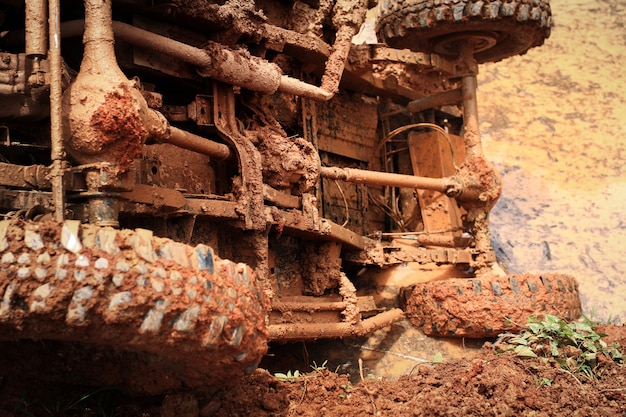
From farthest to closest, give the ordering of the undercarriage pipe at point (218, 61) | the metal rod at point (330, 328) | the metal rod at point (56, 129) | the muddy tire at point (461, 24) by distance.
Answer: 1. the muddy tire at point (461, 24)
2. the metal rod at point (330, 328)
3. the undercarriage pipe at point (218, 61)
4. the metal rod at point (56, 129)

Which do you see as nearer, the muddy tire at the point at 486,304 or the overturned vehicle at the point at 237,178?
the overturned vehicle at the point at 237,178

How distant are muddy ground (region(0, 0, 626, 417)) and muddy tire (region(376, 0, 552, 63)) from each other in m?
1.98

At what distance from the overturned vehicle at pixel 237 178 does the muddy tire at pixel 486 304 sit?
0.02 meters

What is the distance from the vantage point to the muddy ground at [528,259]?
144 inches

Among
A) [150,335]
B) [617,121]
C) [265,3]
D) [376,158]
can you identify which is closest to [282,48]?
[265,3]

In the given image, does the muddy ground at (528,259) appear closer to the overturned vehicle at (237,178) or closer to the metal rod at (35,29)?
the overturned vehicle at (237,178)

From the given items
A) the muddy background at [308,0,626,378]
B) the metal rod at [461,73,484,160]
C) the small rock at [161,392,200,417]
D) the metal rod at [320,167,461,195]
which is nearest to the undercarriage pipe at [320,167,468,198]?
the metal rod at [320,167,461,195]

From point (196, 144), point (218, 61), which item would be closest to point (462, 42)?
point (218, 61)

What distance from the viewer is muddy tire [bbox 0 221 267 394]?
8.00 feet

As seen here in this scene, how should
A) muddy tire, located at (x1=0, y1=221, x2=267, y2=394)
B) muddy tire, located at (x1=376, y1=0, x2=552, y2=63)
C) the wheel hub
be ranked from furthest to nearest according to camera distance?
the wheel hub
muddy tire, located at (x1=376, y1=0, x2=552, y2=63)
muddy tire, located at (x1=0, y1=221, x2=267, y2=394)

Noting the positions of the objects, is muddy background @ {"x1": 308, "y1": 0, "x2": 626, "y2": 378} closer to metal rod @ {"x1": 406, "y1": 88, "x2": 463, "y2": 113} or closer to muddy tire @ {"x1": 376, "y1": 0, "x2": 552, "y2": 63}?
metal rod @ {"x1": 406, "y1": 88, "x2": 463, "y2": 113}

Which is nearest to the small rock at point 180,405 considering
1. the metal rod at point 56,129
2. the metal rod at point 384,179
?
the metal rod at point 56,129

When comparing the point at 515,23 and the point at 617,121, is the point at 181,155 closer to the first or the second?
the point at 515,23

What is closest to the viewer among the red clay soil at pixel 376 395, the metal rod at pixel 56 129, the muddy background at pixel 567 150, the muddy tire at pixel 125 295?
the muddy tire at pixel 125 295
